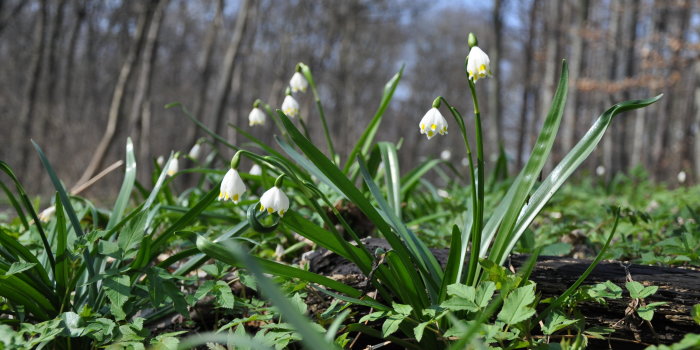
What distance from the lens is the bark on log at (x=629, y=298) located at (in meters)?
1.39

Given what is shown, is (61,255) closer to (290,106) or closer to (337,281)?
(337,281)

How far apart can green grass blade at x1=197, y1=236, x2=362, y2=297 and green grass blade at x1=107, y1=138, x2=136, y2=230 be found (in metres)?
0.69

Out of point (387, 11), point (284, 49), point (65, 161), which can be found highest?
point (387, 11)

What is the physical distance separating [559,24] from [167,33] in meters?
18.1

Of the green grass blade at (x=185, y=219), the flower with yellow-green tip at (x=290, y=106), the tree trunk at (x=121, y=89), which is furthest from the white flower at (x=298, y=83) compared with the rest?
the tree trunk at (x=121, y=89)

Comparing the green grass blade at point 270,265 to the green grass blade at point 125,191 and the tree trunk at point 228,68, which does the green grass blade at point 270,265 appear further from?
the tree trunk at point 228,68

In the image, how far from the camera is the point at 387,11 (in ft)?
60.2

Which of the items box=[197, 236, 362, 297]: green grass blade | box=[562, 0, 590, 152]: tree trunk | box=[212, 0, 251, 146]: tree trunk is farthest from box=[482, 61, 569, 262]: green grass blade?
box=[562, 0, 590, 152]: tree trunk

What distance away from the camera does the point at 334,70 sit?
21.7 metres

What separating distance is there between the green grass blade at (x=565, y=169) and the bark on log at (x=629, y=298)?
0.19 m

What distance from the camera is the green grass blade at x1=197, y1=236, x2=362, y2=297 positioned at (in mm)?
1299

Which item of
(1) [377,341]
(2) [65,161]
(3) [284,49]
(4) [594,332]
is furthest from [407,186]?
(3) [284,49]

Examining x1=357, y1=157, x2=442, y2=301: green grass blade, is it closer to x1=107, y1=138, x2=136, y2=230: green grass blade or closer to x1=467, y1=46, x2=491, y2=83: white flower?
x1=467, y1=46, x2=491, y2=83: white flower

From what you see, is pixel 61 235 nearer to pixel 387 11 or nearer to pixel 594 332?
pixel 594 332
